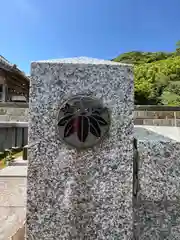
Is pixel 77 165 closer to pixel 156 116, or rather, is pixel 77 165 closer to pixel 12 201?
pixel 12 201

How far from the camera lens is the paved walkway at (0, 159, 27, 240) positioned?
1843mm

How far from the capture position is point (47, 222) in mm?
1210

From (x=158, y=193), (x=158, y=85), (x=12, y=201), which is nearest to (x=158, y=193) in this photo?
(x=158, y=193)

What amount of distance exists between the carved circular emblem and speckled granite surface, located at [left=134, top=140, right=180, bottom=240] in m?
0.30

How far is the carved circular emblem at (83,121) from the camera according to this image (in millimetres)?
1214

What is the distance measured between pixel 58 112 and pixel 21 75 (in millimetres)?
9289

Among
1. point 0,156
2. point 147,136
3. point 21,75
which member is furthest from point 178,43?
point 147,136

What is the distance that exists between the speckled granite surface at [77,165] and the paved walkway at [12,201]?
0.77 m

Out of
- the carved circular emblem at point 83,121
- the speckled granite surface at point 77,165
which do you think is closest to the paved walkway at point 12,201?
the speckled granite surface at point 77,165

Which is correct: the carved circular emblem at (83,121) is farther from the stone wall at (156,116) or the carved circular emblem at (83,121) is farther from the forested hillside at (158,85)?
the forested hillside at (158,85)

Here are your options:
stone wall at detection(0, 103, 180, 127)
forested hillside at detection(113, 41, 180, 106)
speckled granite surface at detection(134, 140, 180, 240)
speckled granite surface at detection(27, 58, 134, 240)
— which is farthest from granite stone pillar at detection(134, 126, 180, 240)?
forested hillside at detection(113, 41, 180, 106)

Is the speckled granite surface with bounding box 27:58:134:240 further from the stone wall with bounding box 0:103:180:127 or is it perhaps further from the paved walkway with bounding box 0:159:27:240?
the stone wall with bounding box 0:103:180:127

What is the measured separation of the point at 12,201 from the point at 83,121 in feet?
6.20

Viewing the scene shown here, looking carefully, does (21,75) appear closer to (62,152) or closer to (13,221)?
(13,221)
